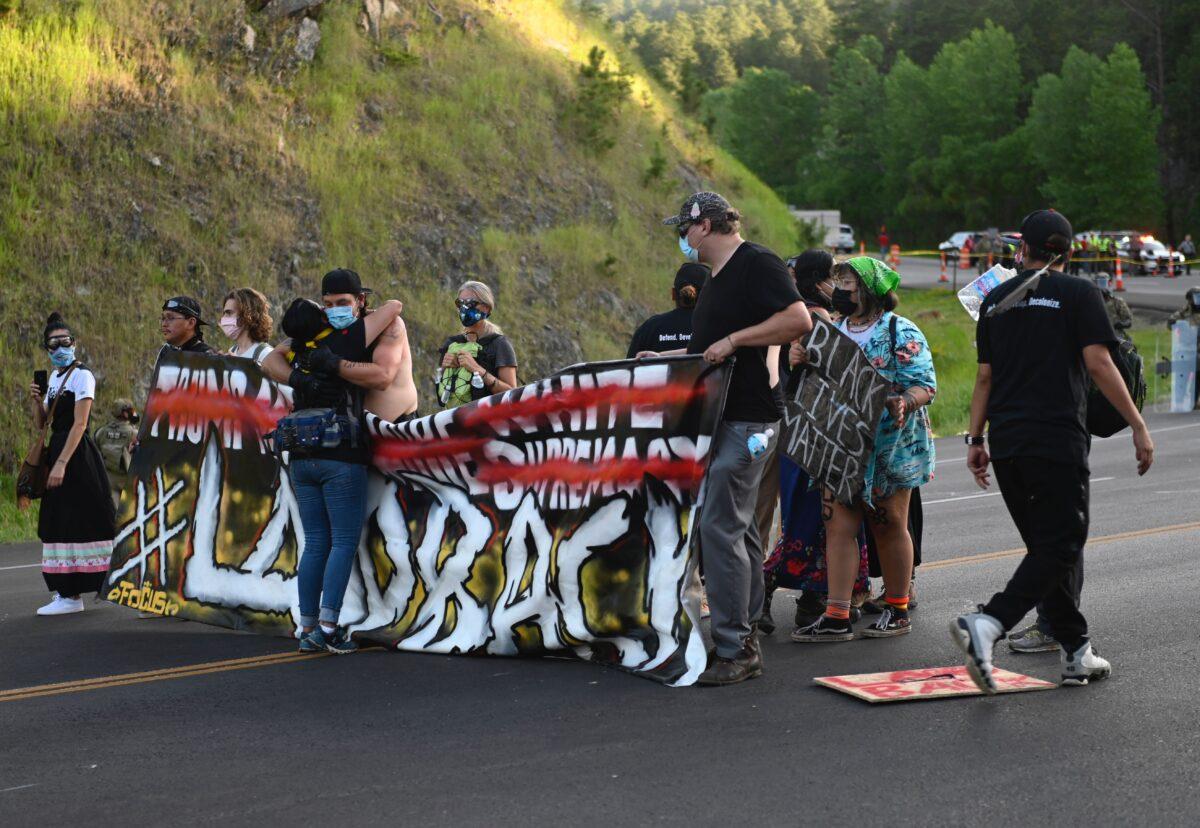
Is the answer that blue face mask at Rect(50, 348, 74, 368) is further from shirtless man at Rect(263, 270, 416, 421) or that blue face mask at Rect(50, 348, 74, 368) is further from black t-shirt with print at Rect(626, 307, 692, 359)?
black t-shirt with print at Rect(626, 307, 692, 359)

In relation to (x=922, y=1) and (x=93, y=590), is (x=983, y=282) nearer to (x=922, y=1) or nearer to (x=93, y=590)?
(x=93, y=590)

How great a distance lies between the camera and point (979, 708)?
6562 mm

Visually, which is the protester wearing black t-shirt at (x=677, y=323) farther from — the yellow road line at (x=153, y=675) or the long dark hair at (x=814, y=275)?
the yellow road line at (x=153, y=675)

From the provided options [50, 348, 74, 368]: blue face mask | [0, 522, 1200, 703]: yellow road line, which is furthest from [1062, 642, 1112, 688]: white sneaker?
[50, 348, 74, 368]: blue face mask

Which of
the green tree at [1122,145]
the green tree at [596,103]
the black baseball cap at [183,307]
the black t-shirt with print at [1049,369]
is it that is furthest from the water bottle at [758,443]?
the green tree at [1122,145]

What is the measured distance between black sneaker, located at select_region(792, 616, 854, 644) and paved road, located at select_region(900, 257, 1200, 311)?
116 feet

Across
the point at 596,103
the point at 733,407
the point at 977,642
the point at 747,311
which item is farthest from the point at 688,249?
the point at 596,103

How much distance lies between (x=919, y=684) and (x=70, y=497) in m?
6.06

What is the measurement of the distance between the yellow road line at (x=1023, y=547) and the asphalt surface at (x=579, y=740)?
2090 mm

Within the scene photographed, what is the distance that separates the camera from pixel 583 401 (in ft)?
25.2

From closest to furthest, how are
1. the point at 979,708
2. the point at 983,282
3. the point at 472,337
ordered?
the point at 979,708 < the point at 983,282 < the point at 472,337

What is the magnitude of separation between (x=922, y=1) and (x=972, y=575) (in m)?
112

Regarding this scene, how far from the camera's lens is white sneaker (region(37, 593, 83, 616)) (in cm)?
984

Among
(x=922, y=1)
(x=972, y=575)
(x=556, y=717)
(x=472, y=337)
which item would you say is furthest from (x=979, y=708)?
(x=922, y=1)
